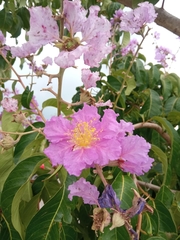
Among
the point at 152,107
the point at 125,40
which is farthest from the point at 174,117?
the point at 125,40

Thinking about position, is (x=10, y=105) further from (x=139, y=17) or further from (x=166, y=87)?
(x=166, y=87)

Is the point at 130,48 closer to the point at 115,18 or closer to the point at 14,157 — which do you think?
the point at 115,18

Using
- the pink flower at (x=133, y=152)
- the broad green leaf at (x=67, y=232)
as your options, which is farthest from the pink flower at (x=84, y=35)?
the broad green leaf at (x=67, y=232)

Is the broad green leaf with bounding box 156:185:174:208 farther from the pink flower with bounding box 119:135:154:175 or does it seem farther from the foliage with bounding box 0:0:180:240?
the pink flower with bounding box 119:135:154:175

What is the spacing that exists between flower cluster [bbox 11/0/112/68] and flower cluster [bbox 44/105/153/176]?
0.08m

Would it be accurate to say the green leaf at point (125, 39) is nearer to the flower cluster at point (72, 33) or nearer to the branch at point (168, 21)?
the branch at point (168, 21)

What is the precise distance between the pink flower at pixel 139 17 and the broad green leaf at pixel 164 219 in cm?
36

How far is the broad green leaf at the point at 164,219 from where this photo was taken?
2.23ft

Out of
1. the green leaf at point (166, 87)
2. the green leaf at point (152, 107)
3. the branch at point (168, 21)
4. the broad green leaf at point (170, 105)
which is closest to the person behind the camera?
the branch at point (168, 21)

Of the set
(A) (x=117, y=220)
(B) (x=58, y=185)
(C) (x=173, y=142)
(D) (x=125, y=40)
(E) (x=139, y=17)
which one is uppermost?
(E) (x=139, y=17)

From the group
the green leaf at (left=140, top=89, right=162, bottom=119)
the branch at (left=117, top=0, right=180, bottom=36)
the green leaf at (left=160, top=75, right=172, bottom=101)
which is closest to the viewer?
the branch at (left=117, top=0, right=180, bottom=36)

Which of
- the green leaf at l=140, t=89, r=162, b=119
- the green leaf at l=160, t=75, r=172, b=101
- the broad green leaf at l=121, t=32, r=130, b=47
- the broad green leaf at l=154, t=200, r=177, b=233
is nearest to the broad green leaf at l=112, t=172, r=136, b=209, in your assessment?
the broad green leaf at l=154, t=200, r=177, b=233

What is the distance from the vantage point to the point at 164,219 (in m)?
0.68

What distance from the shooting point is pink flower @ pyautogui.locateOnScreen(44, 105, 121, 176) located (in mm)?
476
